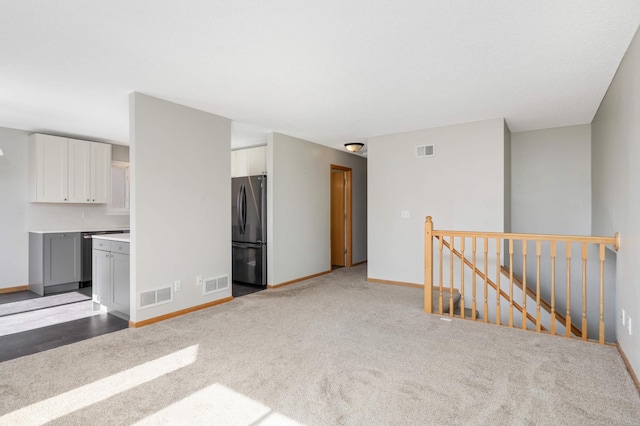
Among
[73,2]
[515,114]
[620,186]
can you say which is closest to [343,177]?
[515,114]

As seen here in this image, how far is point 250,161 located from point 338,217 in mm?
2323

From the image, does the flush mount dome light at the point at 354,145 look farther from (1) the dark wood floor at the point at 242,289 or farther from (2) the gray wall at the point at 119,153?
(2) the gray wall at the point at 119,153

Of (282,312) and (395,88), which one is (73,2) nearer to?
(395,88)

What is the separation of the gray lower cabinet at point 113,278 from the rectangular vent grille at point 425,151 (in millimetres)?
3993

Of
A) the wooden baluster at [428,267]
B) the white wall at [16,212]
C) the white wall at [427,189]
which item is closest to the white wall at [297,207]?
the white wall at [427,189]

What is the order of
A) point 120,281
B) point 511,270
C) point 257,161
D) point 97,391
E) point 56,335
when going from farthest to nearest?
point 257,161 → point 120,281 → point 511,270 → point 56,335 → point 97,391

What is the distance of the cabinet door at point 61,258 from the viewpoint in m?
4.84

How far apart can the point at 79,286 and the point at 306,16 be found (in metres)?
5.39

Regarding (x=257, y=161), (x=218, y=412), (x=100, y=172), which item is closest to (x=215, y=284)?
(x=257, y=161)

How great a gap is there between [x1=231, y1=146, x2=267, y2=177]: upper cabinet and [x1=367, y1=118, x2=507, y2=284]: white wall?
1730 millimetres

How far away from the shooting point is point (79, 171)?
5305 mm

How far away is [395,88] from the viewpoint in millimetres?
3271

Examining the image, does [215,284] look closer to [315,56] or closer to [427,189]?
[315,56]

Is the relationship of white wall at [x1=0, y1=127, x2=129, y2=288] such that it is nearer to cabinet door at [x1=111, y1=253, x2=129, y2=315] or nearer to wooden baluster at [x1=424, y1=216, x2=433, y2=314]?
cabinet door at [x1=111, y1=253, x2=129, y2=315]
